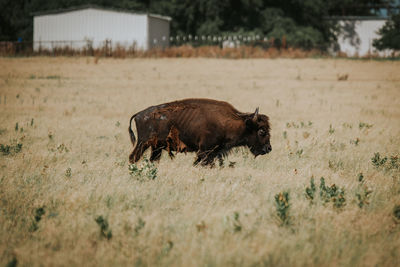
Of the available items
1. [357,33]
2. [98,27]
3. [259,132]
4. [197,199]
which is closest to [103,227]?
[197,199]

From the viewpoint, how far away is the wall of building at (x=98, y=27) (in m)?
44.0

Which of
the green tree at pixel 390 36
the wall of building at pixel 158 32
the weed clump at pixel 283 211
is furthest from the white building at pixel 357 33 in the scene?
the weed clump at pixel 283 211

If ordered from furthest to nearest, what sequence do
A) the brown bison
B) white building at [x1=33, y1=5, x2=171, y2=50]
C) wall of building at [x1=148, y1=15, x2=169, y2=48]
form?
wall of building at [x1=148, y1=15, x2=169, y2=48]
white building at [x1=33, y1=5, x2=171, y2=50]
the brown bison

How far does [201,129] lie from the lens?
674 cm

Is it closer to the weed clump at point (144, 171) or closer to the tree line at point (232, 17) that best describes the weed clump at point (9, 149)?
the weed clump at point (144, 171)

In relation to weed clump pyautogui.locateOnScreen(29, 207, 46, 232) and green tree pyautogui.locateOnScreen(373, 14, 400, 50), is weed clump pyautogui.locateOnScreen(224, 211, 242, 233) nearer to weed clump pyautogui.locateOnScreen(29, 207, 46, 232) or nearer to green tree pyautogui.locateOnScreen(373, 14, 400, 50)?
weed clump pyautogui.locateOnScreen(29, 207, 46, 232)

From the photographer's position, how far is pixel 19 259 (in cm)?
355

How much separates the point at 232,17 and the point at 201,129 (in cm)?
5259

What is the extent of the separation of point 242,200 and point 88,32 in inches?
1702

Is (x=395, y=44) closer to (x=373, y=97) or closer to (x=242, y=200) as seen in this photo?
(x=373, y=97)

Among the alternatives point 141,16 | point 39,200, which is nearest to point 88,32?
point 141,16

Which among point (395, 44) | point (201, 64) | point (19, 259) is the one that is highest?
point (395, 44)

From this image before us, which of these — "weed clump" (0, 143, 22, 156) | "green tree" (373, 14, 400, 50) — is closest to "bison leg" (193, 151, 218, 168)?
"weed clump" (0, 143, 22, 156)

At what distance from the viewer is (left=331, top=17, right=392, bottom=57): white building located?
59406 mm
